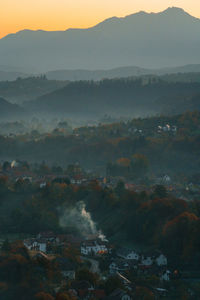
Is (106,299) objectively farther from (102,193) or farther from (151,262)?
(102,193)

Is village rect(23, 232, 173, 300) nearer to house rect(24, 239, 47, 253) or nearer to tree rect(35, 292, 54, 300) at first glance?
house rect(24, 239, 47, 253)

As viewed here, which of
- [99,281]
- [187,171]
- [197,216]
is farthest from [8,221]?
[187,171]

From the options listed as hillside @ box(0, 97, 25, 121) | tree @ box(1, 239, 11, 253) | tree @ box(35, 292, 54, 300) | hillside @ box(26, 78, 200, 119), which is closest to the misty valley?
tree @ box(35, 292, 54, 300)

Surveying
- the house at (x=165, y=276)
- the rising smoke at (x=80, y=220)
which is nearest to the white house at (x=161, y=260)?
the house at (x=165, y=276)

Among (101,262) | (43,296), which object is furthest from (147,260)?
(43,296)

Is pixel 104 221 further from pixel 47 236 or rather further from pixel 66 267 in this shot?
pixel 66 267

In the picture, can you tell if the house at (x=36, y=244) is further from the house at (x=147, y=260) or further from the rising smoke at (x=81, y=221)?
the house at (x=147, y=260)
